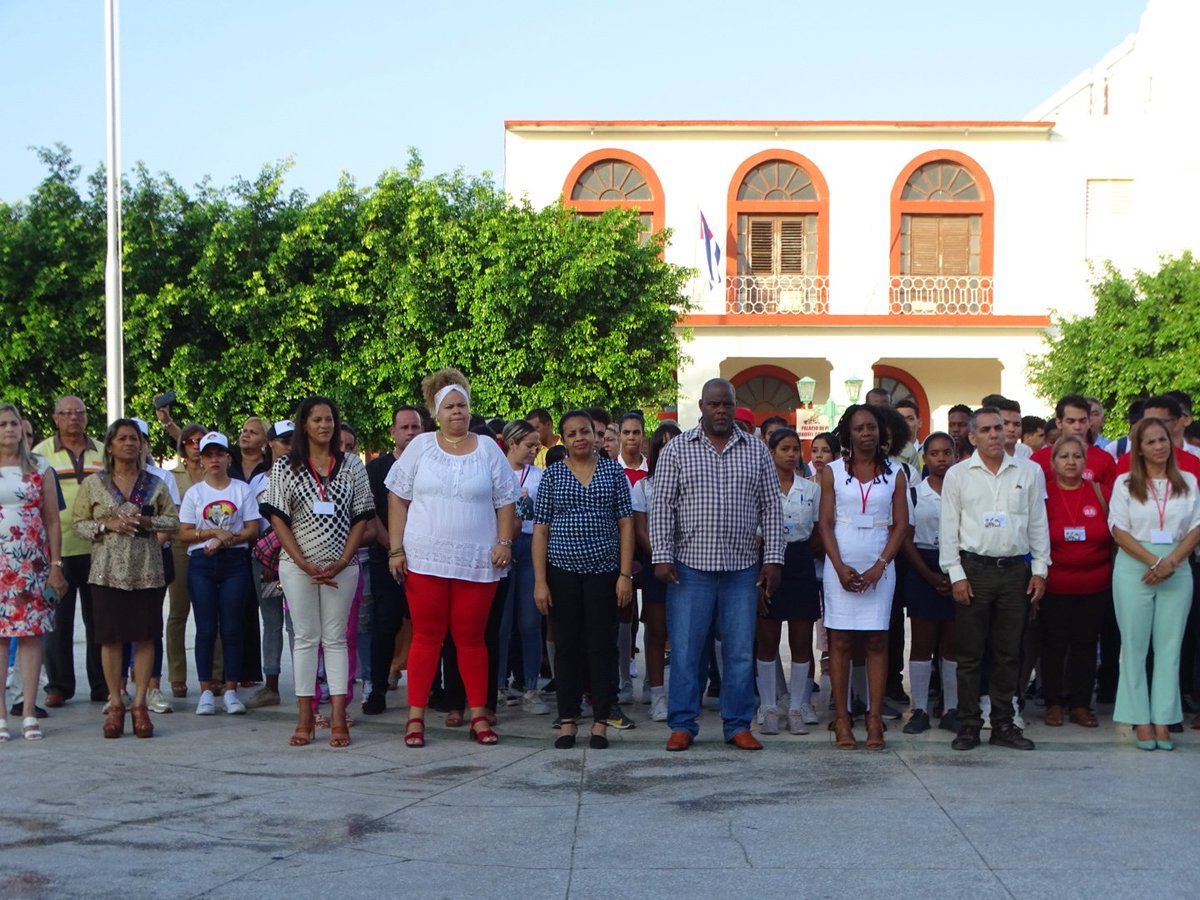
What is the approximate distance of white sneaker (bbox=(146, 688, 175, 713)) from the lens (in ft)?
31.4

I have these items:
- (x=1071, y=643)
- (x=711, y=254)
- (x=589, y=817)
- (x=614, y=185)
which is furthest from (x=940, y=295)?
(x=589, y=817)

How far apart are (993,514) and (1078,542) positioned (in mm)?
802

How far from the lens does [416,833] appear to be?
634 cm

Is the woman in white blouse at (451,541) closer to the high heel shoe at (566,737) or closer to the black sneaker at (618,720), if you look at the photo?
the high heel shoe at (566,737)

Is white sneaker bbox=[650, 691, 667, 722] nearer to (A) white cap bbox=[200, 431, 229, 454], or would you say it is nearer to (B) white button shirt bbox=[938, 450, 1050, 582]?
(B) white button shirt bbox=[938, 450, 1050, 582]

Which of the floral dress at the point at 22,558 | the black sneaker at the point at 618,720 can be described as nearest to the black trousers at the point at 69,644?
the floral dress at the point at 22,558

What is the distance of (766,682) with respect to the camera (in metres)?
8.98

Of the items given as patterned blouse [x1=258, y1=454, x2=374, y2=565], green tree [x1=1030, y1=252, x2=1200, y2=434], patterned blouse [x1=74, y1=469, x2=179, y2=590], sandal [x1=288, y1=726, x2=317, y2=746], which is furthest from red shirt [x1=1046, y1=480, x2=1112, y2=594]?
green tree [x1=1030, y1=252, x2=1200, y2=434]

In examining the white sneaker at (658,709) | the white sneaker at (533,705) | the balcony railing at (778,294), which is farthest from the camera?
the balcony railing at (778,294)

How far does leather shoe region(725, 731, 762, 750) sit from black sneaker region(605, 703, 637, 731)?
84cm

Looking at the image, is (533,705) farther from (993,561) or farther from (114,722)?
(993,561)

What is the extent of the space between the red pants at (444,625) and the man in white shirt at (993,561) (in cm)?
281

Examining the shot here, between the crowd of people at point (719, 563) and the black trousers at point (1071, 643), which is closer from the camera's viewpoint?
the crowd of people at point (719, 563)

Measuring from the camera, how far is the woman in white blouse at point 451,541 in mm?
8461
